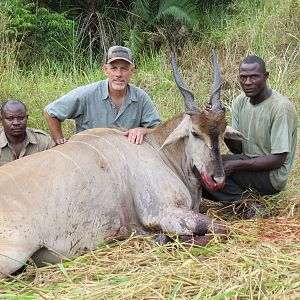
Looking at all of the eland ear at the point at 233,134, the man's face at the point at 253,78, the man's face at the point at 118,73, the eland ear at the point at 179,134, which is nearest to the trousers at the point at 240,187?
the eland ear at the point at 233,134

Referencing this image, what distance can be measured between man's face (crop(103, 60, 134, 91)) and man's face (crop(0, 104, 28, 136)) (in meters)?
0.90

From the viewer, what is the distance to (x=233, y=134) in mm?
5246

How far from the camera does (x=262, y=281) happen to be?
3463mm

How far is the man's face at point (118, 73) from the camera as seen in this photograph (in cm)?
573

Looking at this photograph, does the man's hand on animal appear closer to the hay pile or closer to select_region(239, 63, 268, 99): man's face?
the hay pile

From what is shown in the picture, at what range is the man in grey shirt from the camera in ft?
18.9

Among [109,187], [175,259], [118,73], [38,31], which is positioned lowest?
[175,259]

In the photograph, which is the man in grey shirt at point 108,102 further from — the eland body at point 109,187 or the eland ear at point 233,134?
the eland ear at point 233,134

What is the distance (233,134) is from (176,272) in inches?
73.2

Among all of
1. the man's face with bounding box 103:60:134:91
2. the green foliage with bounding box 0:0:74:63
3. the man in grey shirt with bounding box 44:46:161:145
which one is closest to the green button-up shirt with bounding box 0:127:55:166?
the man in grey shirt with bounding box 44:46:161:145

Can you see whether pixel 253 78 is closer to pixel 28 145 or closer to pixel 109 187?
pixel 109 187

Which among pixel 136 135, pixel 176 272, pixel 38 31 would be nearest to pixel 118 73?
pixel 136 135

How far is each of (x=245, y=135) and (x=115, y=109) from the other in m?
1.29

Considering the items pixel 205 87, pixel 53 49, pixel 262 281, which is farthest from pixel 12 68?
pixel 262 281
